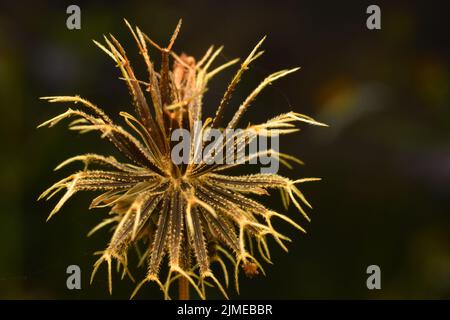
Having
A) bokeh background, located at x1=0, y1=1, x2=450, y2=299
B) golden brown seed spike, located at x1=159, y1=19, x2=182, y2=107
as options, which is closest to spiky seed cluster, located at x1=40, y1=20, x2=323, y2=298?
golden brown seed spike, located at x1=159, y1=19, x2=182, y2=107

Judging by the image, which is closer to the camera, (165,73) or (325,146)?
(165,73)

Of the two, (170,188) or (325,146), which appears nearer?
(170,188)

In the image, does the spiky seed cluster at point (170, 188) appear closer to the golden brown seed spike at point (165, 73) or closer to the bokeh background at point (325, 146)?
the golden brown seed spike at point (165, 73)

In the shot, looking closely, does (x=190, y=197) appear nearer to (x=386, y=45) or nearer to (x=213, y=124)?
(x=213, y=124)

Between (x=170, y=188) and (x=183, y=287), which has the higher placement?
(x=170, y=188)

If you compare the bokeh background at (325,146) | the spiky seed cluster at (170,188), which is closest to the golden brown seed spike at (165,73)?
the spiky seed cluster at (170,188)

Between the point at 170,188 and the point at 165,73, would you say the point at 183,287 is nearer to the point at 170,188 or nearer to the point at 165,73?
the point at 170,188

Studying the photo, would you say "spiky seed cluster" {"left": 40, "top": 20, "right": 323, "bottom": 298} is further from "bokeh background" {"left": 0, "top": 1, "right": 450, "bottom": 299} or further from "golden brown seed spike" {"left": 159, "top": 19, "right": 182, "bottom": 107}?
"bokeh background" {"left": 0, "top": 1, "right": 450, "bottom": 299}

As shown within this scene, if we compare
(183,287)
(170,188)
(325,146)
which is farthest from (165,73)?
(325,146)

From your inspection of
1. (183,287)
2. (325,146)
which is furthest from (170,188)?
(325,146)

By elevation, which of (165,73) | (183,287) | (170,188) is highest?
(165,73)

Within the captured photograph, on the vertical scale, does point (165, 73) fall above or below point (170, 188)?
above
